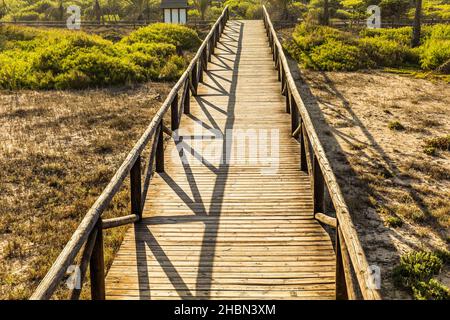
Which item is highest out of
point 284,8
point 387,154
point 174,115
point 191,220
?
point 284,8

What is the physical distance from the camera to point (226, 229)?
22.0 feet

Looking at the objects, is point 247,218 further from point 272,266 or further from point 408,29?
point 408,29

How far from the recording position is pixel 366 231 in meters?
8.80

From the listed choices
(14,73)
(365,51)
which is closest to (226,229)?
(14,73)

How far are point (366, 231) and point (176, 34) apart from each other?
22087 mm

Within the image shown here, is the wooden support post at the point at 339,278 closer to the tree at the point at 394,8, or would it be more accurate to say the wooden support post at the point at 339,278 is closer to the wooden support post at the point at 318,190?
the wooden support post at the point at 318,190

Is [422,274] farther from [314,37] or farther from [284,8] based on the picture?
[284,8]

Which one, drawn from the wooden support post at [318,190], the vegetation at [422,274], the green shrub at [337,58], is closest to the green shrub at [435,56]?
the green shrub at [337,58]

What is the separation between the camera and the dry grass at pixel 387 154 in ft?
28.6

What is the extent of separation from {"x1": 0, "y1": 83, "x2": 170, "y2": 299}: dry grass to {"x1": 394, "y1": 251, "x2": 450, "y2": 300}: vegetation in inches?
181

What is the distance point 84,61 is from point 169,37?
8.07 metres

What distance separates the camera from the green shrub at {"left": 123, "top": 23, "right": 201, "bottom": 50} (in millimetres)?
27328

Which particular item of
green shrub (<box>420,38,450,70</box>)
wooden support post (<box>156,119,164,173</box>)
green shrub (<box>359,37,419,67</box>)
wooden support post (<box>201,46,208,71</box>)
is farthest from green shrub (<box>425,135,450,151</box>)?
green shrub (<box>359,37,419,67</box>)
